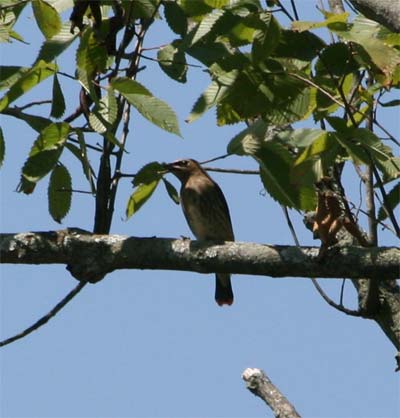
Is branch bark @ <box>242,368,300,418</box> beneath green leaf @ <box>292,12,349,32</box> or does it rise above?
beneath

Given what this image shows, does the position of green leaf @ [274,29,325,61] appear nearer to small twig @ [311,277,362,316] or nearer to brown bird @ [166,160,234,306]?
small twig @ [311,277,362,316]

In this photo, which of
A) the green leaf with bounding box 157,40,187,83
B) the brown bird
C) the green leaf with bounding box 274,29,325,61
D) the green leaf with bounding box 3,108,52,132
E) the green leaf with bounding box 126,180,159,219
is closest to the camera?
the green leaf with bounding box 274,29,325,61

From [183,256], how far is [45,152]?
0.86 meters

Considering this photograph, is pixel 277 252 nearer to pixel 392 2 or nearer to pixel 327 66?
pixel 327 66

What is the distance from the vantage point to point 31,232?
4.17 meters

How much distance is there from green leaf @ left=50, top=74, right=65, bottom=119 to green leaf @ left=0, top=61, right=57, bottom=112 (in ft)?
0.49

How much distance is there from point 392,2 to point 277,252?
3.84 ft

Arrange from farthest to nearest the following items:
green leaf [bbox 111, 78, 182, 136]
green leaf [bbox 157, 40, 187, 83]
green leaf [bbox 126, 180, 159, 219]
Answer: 1. green leaf [bbox 126, 180, 159, 219]
2. green leaf [bbox 157, 40, 187, 83]
3. green leaf [bbox 111, 78, 182, 136]

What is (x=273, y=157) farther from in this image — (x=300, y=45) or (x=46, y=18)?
(x=46, y=18)

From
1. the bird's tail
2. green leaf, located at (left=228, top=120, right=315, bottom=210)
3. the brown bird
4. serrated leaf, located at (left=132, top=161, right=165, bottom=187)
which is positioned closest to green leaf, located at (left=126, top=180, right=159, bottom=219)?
serrated leaf, located at (left=132, top=161, right=165, bottom=187)

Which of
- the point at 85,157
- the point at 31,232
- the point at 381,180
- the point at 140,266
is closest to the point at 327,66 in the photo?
the point at 381,180

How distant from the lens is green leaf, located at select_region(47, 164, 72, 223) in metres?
3.85

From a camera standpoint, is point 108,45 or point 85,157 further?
point 108,45

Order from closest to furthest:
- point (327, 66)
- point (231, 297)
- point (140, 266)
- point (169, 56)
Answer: point (327, 66) < point (169, 56) < point (140, 266) < point (231, 297)
